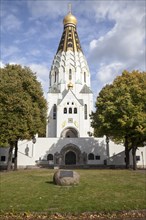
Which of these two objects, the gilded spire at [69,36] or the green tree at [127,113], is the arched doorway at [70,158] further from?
the gilded spire at [69,36]

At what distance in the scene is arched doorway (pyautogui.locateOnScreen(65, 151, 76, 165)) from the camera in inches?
1625

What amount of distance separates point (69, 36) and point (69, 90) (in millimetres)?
20220

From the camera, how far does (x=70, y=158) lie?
4147cm

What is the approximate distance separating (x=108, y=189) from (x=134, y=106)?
13.0m

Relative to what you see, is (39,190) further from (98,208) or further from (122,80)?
(122,80)

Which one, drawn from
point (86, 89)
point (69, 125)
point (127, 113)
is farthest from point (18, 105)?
point (86, 89)

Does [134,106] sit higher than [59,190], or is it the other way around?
[134,106]

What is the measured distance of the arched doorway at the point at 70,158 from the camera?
135 feet

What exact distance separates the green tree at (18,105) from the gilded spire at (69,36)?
131 ft

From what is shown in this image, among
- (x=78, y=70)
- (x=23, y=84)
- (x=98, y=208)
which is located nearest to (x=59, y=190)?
(x=98, y=208)

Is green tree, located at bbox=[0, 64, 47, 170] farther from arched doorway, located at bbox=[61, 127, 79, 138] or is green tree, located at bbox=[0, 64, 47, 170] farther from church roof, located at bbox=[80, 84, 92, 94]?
church roof, located at bbox=[80, 84, 92, 94]

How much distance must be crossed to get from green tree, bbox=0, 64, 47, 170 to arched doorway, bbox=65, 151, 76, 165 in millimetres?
15736

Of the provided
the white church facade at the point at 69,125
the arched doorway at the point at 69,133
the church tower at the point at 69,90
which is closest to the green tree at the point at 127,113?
the white church facade at the point at 69,125

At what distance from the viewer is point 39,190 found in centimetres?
1248
